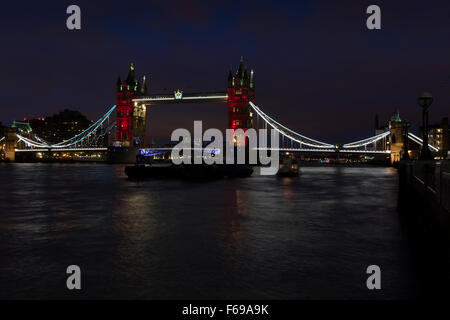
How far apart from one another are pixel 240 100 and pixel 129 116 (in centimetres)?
3859

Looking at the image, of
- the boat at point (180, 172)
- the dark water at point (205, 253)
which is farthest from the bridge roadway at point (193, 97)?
the dark water at point (205, 253)

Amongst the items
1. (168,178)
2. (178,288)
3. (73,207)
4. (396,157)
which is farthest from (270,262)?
(396,157)

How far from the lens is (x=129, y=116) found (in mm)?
129875

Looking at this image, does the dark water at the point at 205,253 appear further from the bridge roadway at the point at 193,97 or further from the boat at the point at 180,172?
the bridge roadway at the point at 193,97

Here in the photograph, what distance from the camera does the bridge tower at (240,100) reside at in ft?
360

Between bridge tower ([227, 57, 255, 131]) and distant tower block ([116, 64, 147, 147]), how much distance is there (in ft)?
103

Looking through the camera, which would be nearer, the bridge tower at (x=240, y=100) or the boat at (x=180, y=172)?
the boat at (x=180, y=172)

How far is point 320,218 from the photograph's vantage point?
16.9 metres

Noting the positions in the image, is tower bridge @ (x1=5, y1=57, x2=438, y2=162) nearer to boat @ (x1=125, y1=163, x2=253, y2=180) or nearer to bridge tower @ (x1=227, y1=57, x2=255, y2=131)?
bridge tower @ (x1=227, y1=57, x2=255, y2=131)

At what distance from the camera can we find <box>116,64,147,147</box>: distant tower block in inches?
5001

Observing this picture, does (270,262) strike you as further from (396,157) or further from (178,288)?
(396,157)

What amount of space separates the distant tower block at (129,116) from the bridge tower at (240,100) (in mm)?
31429

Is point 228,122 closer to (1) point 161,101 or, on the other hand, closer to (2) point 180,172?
(1) point 161,101
